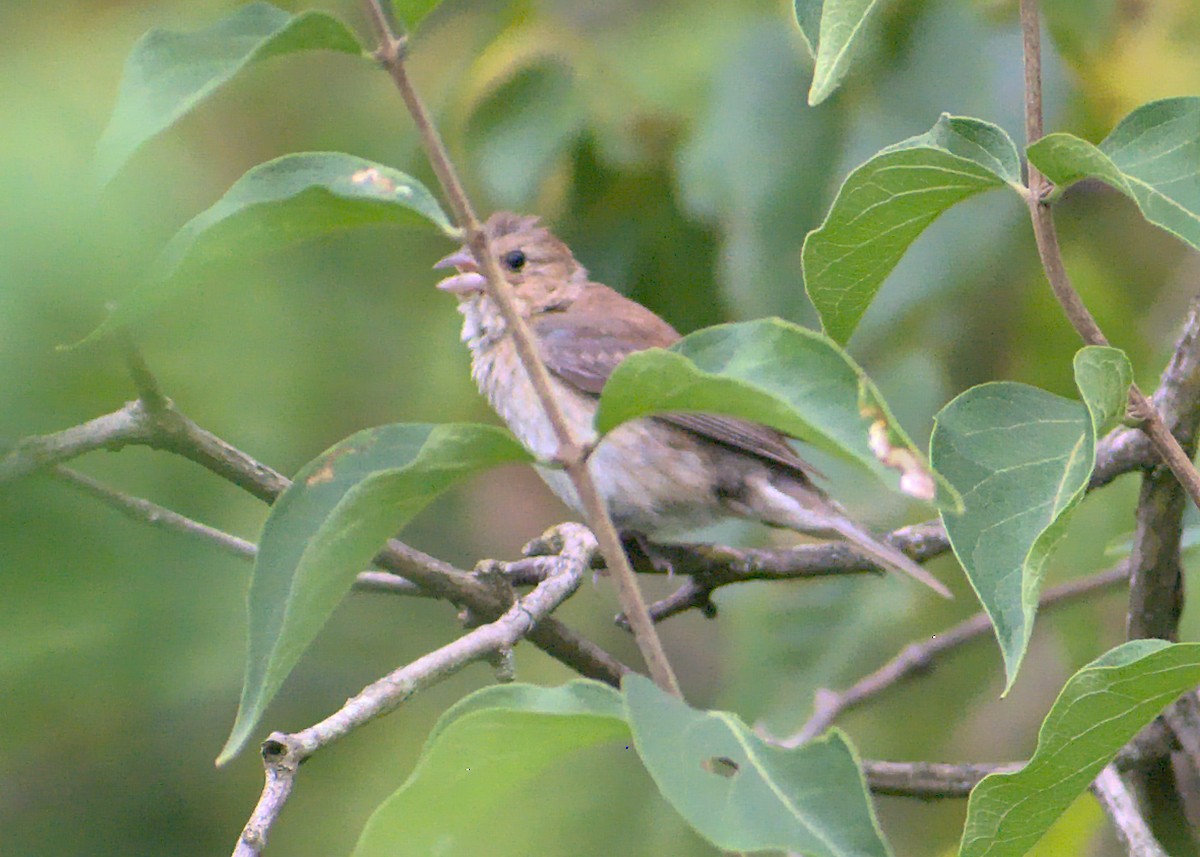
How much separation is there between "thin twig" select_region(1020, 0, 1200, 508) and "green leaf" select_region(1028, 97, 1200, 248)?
8cm

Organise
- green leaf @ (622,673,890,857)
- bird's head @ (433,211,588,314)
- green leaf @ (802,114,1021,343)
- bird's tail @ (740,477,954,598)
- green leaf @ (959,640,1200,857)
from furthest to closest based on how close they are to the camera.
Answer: bird's head @ (433,211,588,314)
bird's tail @ (740,477,954,598)
green leaf @ (802,114,1021,343)
green leaf @ (959,640,1200,857)
green leaf @ (622,673,890,857)

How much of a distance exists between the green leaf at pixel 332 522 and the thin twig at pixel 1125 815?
4.39 ft

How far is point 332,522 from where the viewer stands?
3.33 ft

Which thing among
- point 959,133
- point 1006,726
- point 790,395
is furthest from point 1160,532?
point 1006,726

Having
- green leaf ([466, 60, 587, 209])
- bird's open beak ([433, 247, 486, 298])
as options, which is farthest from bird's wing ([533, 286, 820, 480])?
green leaf ([466, 60, 587, 209])

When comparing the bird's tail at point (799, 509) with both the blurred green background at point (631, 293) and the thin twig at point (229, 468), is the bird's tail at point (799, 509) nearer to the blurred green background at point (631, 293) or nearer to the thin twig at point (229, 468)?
the blurred green background at point (631, 293)

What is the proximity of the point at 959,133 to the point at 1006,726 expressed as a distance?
3.31m

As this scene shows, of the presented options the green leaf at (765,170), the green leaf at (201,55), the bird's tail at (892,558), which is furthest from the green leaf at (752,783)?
the green leaf at (765,170)

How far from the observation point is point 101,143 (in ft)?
3.02

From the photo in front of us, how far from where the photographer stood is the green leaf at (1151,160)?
48.7 inches

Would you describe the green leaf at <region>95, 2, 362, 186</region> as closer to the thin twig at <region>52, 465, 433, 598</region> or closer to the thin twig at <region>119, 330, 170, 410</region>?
the thin twig at <region>119, 330, 170, 410</region>

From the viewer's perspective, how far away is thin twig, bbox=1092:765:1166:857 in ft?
6.41

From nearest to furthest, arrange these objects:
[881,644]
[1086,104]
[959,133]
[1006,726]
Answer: [959,133] < [1086,104] < [881,644] < [1006,726]

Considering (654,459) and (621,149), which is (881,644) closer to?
(654,459)
